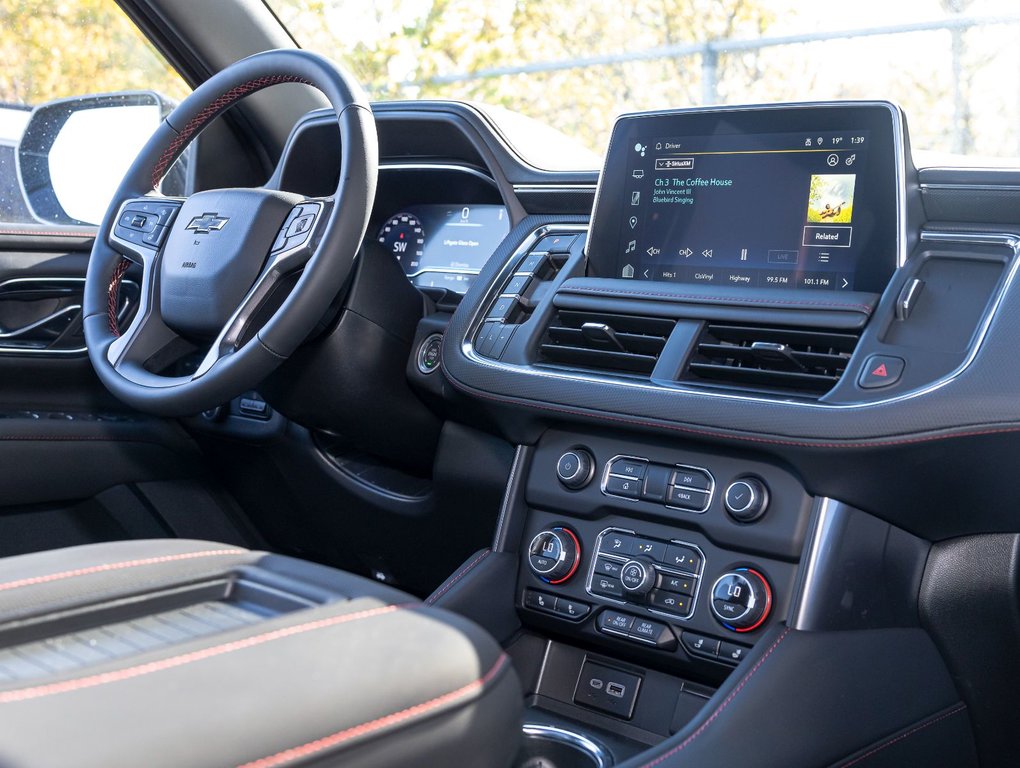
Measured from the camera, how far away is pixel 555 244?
6.34ft

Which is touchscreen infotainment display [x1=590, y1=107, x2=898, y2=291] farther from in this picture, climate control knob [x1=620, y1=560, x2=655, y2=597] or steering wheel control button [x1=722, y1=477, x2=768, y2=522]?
climate control knob [x1=620, y1=560, x2=655, y2=597]

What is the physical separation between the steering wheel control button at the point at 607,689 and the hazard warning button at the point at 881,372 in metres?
0.58

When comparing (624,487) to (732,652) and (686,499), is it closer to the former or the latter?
(686,499)

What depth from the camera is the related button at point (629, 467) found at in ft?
5.49

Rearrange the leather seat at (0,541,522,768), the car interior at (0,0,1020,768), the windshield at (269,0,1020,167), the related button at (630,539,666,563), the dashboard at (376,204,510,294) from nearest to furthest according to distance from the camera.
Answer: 1. the leather seat at (0,541,522,768)
2. the car interior at (0,0,1020,768)
3. the related button at (630,539,666,563)
4. the dashboard at (376,204,510,294)
5. the windshield at (269,0,1020,167)

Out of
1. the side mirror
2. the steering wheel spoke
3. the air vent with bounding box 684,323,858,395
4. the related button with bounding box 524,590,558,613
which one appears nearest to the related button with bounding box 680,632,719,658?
the related button with bounding box 524,590,558,613

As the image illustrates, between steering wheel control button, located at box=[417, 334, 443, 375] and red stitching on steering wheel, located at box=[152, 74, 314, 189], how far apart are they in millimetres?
484

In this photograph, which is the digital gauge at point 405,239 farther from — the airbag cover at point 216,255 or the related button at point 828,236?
the related button at point 828,236

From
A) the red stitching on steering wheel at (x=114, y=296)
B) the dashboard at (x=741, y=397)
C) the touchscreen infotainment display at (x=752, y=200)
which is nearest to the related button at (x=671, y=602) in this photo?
the dashboard at (x=741, y=397)

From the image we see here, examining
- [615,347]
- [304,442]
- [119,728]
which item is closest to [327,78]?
[615,347]

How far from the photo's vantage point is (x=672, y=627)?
162cm

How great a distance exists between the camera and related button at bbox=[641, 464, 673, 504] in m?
1.64

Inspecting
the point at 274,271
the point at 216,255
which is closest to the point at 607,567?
the point at 274,271

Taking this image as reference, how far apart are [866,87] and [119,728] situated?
3909 mm
